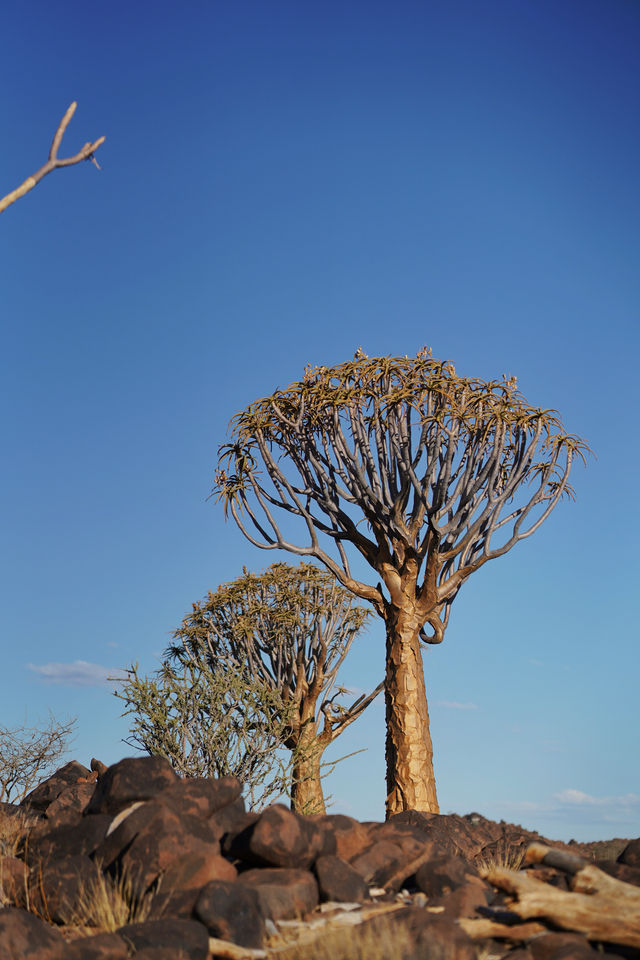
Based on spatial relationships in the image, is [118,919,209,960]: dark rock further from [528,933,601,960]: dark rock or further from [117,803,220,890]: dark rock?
[528,933,601,960]: dark rock

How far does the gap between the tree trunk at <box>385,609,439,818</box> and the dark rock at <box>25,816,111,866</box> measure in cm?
656

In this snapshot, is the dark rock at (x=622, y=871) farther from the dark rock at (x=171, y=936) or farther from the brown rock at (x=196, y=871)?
the dark rock at (x=171, y=936)

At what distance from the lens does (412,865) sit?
7465 millimetres

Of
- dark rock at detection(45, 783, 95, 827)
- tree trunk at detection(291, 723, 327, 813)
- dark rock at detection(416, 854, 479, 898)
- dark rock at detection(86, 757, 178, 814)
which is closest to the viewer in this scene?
dark rock at detection(416, 854, 479, 898)

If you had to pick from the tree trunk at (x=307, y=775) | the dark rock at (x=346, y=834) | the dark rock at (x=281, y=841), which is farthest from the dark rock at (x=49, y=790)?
the dark rock at (x=281, y=841)

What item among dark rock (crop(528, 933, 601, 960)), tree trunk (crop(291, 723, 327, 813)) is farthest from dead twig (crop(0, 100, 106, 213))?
tree trunk (crop(291, 723, 327, 813))

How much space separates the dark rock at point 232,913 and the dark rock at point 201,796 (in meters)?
1.29

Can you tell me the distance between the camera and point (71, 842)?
7.67 m

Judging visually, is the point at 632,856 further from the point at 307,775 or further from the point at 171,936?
the point at 307,775

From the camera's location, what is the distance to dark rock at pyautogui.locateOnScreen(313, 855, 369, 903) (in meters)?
6.79

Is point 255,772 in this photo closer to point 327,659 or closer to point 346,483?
point 346,483

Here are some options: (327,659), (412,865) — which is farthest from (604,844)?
(412,865)

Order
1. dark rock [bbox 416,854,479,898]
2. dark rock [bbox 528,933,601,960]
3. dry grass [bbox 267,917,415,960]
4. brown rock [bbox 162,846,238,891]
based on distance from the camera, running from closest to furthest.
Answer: dry grass [bbox 267,917,415,960]
dark rock [bbox 528,933,601,960]
brown rock [bbox 162,846,238,891]
dark rock [bbox 416,854,479,898]

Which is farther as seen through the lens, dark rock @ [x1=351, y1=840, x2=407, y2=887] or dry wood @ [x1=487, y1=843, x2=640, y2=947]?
dark rock @ [x1=351, y1=840, x2=407, y2=887]
